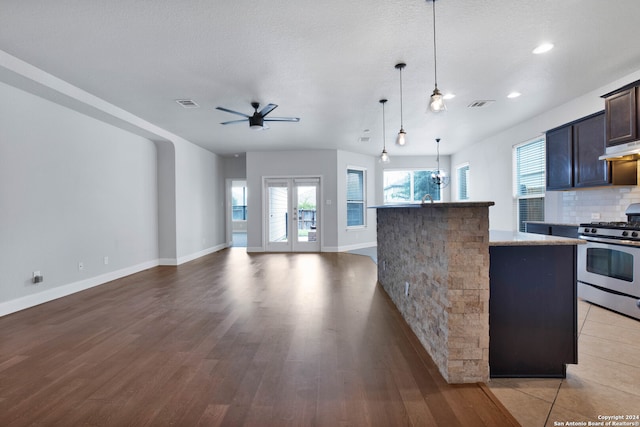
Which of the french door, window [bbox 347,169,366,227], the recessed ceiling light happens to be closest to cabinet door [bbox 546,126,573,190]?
the recessed ceiling light

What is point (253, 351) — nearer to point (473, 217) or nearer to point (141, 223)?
point (473, 217)

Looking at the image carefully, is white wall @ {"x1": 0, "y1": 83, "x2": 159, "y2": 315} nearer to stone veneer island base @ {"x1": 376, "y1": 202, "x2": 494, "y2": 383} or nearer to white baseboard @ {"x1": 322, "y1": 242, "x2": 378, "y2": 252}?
white baseboard @ {"x1": 322, "y1": 242, "x2": 378, "y2": 252}

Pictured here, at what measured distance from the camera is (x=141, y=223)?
594 cm

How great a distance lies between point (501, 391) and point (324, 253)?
20.3ft

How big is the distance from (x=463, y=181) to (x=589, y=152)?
4.80 metres

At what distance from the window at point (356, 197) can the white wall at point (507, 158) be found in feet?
9.29

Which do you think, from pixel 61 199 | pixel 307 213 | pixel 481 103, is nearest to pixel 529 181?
pixel 481 103

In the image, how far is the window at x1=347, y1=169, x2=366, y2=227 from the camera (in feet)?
28.6

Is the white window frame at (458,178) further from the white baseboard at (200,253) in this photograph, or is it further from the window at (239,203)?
the window at (239,203)

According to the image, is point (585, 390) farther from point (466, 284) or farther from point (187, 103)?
point (187, 103)

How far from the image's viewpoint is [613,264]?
11.0 ft

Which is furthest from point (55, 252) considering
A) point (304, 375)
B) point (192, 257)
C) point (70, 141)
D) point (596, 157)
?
point (596, 157)

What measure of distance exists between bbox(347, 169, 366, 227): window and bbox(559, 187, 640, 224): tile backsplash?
486 cm

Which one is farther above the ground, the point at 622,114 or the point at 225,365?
the point at 622,114
